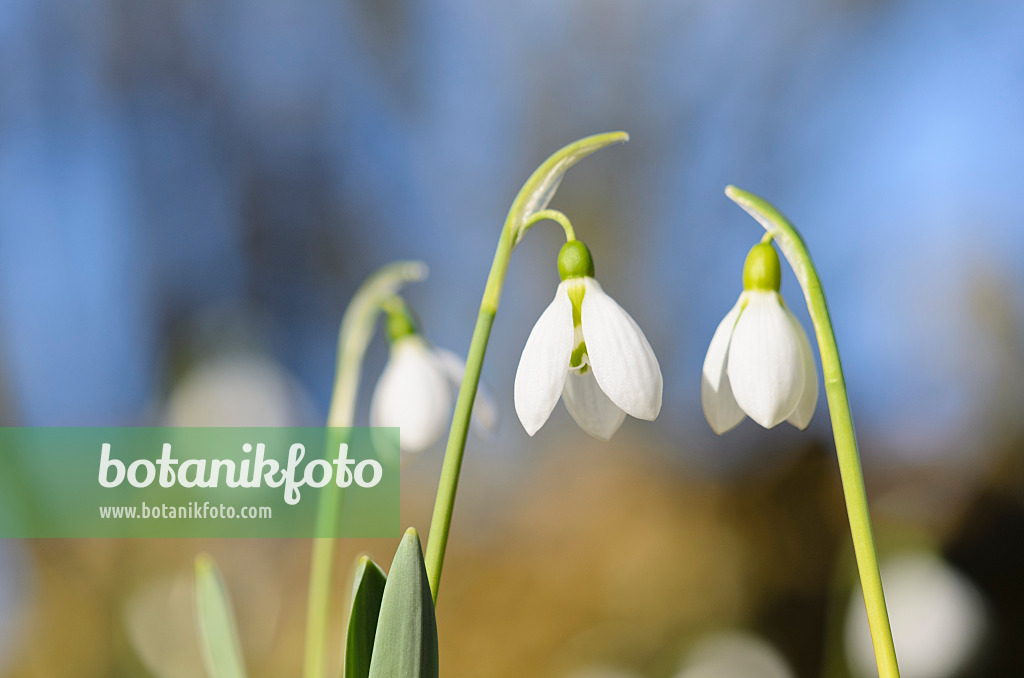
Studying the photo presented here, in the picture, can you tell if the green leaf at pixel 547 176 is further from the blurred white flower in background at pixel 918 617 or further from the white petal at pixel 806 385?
the blurred white flower in background at pixel 918 617

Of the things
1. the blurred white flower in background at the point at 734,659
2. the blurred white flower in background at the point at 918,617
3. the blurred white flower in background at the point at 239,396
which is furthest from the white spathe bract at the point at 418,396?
the blurred white flower in background at the point at 239,396

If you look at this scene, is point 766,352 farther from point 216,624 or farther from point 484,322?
point 216,624

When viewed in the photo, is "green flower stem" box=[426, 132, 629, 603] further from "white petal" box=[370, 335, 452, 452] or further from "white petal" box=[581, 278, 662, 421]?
"white petal" box=[370, 335, 452, 452]

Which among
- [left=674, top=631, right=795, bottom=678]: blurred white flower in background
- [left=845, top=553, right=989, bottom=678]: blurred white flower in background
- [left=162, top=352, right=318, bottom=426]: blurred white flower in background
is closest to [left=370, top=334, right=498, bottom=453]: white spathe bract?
[left=845, top=553, right=989, bottom=678]: blurred white flower in background

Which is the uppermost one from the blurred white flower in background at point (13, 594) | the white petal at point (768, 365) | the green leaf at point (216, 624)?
the blurred white flower in background at point (13, 594)

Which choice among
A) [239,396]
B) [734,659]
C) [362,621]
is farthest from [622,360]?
[239,396]

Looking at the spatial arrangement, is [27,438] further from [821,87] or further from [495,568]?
[821,87]
